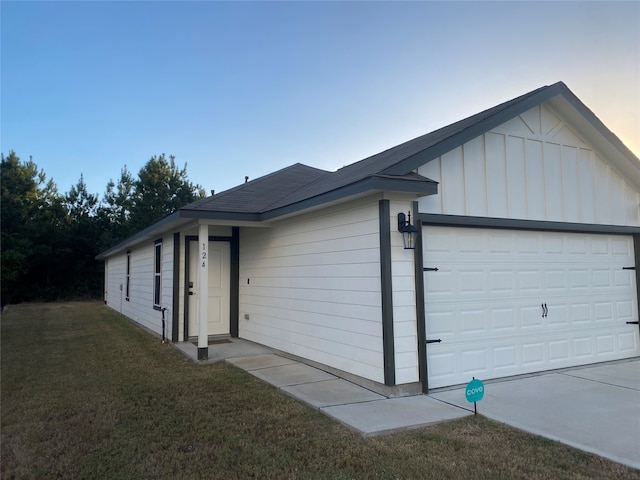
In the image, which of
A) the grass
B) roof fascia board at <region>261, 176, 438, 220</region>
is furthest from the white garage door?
the grass

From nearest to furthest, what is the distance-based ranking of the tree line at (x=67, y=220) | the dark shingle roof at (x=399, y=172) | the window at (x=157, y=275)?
the dark shingle roof at (x=399, y=172), the window at (x=157, y=275), the tree line at (x=67, y=220)

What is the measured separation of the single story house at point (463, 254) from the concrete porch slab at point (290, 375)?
199 millimetres

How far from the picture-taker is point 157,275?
10164 millimetres

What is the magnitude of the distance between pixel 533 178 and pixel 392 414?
13.3 ft

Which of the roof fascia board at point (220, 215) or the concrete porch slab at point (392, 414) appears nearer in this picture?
the concrete porch slab at point (392, 414)

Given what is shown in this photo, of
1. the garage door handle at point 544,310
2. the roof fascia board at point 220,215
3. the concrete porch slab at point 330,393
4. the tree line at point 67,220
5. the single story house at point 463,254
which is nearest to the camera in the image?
the concrete porch slab at point 330,393

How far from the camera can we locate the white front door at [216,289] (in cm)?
873

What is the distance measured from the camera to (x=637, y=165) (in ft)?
22.2

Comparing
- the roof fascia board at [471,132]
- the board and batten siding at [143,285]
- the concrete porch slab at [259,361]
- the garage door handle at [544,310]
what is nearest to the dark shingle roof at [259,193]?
the board and batten siding at [143,285]

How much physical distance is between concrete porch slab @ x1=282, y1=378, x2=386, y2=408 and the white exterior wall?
1.52 feet

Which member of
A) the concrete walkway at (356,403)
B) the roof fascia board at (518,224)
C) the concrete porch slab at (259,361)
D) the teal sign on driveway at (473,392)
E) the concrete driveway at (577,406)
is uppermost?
the roof fascia board at (518,224)

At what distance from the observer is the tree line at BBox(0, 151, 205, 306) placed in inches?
886

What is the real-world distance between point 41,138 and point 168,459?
12.1 m

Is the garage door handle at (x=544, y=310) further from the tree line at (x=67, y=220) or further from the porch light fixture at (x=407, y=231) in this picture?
the tree line at (x=67, y=220)
